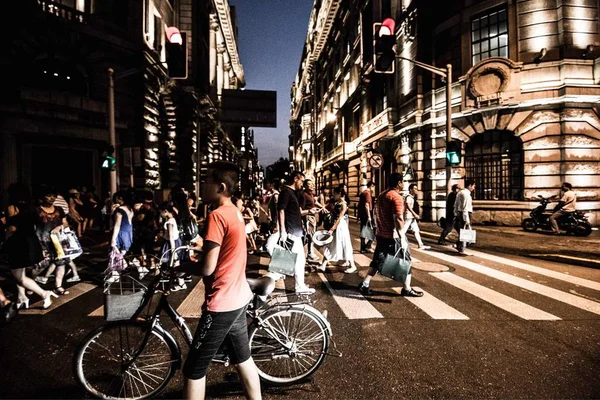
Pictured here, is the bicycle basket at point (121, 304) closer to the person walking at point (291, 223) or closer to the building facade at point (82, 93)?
the person walking at point (291, 223)

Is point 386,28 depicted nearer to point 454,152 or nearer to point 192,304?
point 454,152

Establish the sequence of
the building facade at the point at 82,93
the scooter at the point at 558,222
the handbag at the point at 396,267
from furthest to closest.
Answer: the building facade at the point at 82,93, the scooter at the point at 558,222, the handbag at the point at 396,267

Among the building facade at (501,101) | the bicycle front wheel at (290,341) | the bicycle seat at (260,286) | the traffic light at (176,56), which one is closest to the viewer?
the bicycle seat at (260,286)

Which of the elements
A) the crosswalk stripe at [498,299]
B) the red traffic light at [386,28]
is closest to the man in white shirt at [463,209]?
the crosswalk stripe at [498,299]

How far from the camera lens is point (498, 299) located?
5480 millimetres

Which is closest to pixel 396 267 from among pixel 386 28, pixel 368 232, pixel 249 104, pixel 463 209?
pixel 368 232

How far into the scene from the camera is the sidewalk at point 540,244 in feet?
28.1

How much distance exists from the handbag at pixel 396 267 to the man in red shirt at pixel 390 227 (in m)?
0.14

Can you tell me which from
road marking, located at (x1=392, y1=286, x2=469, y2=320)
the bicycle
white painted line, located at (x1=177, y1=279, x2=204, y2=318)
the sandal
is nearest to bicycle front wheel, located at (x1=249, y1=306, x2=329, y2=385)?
the bicycle

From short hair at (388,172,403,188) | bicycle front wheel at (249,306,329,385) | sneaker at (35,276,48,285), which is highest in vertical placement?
short hair at (388,172,403,188)

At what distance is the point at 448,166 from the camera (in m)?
12.4

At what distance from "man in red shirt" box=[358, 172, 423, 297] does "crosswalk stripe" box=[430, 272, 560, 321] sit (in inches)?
40.9

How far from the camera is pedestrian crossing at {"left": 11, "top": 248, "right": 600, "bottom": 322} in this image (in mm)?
4867

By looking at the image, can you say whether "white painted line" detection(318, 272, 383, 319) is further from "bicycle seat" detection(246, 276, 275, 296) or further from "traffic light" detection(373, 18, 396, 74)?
"traffic light" detection(373, 18, 396, 74)
